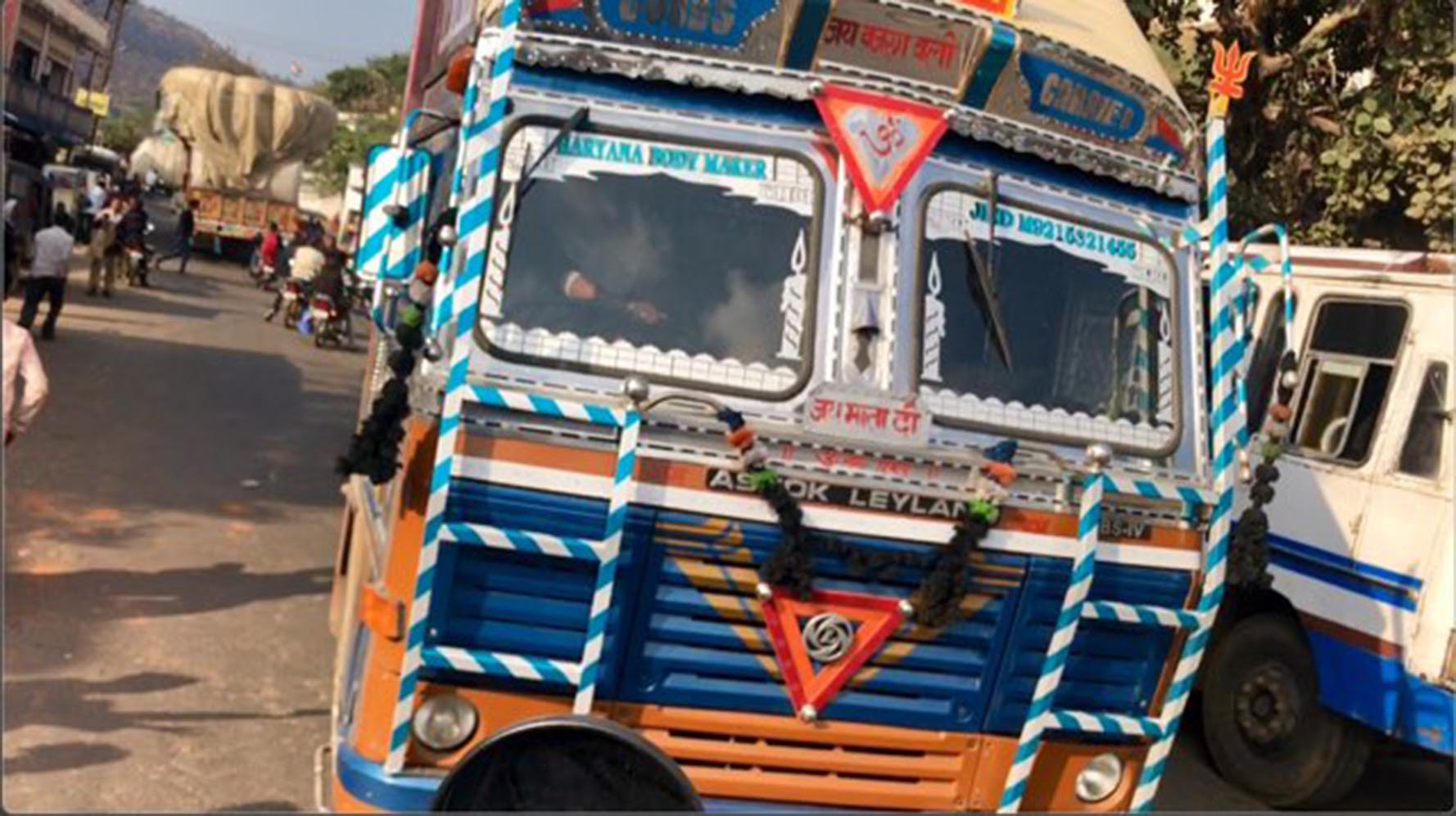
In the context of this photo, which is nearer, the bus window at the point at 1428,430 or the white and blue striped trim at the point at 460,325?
the white and blue striped trim at the point at 460,325

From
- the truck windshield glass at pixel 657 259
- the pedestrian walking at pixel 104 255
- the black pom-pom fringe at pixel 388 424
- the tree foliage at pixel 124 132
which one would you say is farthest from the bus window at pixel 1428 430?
the tree foliage at pixel 124 132

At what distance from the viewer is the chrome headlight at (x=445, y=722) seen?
394 cm

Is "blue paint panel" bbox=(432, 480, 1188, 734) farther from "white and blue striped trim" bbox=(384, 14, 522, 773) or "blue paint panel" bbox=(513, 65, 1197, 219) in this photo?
"blue paint panel" bbox=(513, 65, 1197, 219)

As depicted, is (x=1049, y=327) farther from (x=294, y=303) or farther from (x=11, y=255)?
(x=294, y=303)

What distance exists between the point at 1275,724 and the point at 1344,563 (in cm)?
102

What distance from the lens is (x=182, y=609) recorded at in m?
7.66

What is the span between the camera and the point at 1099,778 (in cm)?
457

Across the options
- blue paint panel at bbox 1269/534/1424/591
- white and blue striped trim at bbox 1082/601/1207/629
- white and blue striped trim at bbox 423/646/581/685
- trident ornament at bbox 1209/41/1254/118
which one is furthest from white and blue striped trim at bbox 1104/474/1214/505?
blue paint panel at bbox 1269/534/1424/591

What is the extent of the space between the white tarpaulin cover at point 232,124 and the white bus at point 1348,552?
104 feet

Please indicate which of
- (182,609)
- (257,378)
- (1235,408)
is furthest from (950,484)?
(257,378)

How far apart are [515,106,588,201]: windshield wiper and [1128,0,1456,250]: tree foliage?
6.27m

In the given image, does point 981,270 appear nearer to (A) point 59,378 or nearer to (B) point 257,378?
(A) point 59,378

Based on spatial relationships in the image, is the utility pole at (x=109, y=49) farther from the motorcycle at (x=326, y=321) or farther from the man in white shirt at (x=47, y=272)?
the man in white shirt at (x=47, y=272)

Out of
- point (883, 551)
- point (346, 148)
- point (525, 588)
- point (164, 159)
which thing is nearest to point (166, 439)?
point (525, 588)
